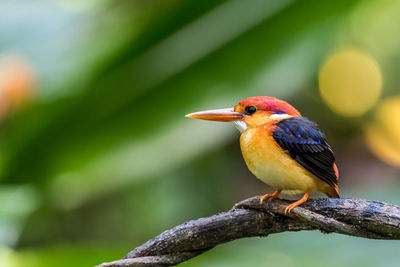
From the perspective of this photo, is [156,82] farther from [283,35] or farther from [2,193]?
[2,193]

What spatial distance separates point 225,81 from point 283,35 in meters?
0.36

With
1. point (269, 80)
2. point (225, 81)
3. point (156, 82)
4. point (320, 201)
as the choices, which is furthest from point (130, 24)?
point (320, 201)

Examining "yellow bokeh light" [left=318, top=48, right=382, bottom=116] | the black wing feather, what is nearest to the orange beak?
the black wing feather

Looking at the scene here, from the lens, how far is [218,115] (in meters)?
1.22

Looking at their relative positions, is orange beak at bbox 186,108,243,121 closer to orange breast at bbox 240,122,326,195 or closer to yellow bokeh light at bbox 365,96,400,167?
orange breast at bbox 240,122,326,195

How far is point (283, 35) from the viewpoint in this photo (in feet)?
8.37

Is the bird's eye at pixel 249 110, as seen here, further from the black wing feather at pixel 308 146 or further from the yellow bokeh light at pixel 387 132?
the yellow bokeh light at pixel 387 132

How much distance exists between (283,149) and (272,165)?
48mm

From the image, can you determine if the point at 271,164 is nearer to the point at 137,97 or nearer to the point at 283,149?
the point at 283,149

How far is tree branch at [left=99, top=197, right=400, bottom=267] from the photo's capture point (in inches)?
38.3

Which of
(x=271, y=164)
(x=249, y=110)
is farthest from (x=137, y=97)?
(x=271, y=164)

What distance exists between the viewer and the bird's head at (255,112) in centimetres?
122

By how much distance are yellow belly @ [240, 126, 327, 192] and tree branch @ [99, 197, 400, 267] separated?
0.24 ft

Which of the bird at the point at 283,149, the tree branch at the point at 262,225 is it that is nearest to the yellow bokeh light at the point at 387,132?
the bird at the point at 283,149
